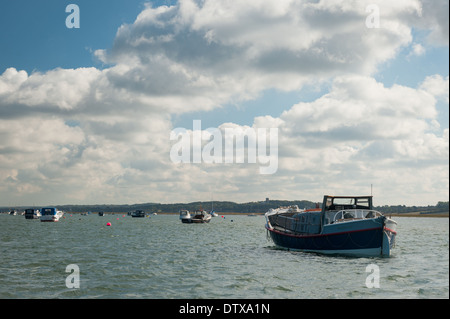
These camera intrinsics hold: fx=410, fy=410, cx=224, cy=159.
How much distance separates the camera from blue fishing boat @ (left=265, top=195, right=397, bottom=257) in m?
37.6

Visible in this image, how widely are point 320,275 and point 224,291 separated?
8057 millimetres

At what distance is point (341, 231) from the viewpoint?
127 feet

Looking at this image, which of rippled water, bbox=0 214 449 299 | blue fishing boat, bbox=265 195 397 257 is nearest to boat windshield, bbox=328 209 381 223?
blue fishing boat, bbox=265 195 397 257

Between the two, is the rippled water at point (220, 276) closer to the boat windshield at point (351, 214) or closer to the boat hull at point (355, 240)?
the boat hull at point (355, 240)

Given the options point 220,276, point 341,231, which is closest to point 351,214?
point 341,231

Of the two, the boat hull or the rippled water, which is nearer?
the rippled water

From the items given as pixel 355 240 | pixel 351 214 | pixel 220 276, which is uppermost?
pixel 351 214

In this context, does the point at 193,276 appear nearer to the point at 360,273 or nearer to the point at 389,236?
the point at 360,273

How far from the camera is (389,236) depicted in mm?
38062

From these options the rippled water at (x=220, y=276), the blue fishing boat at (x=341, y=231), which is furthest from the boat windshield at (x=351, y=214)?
the rippled water at (x=220, y=276)

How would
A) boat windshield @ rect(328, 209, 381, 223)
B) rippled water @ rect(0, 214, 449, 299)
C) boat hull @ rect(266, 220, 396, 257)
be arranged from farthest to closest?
boat windshield @ rect(328, 209, 381, 223), boat hull @ rect(266, 220, 396, 257), rippled water @ rect(0, 214, 449, 299)

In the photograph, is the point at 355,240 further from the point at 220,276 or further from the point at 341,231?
the point at 220,276

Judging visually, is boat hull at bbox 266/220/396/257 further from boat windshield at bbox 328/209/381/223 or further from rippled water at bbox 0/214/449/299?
boat windshield at bbox 328/209/381/223

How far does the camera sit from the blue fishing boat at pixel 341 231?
37.6 meters
